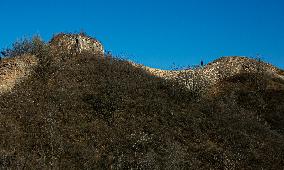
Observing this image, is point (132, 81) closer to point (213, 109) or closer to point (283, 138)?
point (213, 109)

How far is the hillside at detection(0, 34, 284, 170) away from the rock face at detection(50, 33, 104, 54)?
4.28 ft

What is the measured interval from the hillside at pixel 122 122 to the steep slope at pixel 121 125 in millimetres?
66

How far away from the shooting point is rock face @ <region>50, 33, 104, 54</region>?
4266 centimetres

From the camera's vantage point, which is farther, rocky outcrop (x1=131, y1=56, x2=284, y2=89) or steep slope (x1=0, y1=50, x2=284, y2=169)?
rocky outcrop (x1=131, y1=56, x2=284, y2=89)

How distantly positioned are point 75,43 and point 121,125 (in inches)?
592

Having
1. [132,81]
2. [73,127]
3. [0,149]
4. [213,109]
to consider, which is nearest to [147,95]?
[132,81]

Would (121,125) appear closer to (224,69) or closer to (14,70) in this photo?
(14,70)

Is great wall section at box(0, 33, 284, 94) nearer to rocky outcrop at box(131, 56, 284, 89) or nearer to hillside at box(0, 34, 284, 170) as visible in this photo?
rocky outcrop at box(131, 56, 284, 89)

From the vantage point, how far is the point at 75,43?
142 feet

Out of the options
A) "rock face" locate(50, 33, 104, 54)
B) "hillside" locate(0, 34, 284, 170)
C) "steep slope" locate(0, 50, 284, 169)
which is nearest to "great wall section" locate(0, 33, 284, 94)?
"rock face" locate(50, 33, 104, 54)

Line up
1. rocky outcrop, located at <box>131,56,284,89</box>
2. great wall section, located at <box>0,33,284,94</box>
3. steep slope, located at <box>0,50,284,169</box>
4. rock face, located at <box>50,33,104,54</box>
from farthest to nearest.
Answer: rocky outcrop, located at <box>131,56,284,89</box> < rock face, located at <box>50,33,104,54</box> < great wall section, located at <box>0,33,284,94</box> < steep slope, located at <box>0,50,284,169</box>

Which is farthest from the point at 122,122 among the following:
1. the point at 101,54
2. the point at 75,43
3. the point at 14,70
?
the point at 75,43

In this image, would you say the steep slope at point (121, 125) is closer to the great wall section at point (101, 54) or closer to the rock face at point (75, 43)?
the great wall section at point (101, 54)

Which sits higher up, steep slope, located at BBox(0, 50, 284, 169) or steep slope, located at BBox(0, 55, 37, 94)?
steep slope, located at BBox(0, 55, 37, 94)
